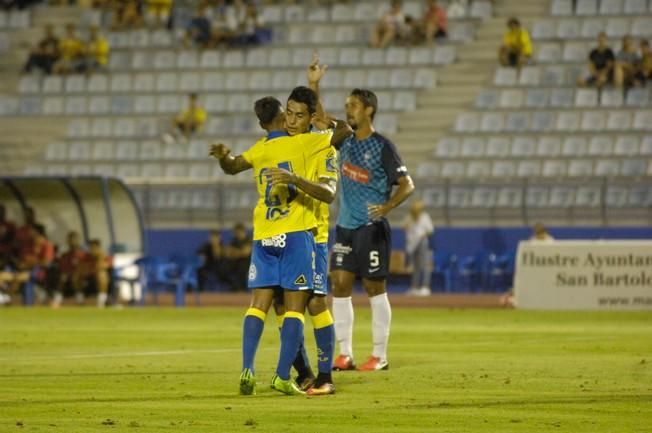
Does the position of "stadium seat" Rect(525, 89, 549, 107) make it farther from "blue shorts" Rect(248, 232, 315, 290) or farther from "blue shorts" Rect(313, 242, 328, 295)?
"blue shorts" Rect(248, 232, 315, 290)

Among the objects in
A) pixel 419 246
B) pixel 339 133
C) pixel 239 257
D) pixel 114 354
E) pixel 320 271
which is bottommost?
pixel 239 257

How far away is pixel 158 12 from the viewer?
4147 cm

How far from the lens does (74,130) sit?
39031mm

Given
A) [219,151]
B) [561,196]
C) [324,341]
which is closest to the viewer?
[219,151]

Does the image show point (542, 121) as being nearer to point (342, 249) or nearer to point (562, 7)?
point (562, 7)

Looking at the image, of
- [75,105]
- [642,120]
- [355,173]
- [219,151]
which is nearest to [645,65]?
[642,120]

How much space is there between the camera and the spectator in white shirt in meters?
31.5

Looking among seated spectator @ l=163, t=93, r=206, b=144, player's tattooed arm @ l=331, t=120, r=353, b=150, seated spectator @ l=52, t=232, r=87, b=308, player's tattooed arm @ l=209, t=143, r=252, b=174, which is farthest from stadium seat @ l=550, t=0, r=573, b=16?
player's tattooed arm @ l=209, t=143, r=252, b=174

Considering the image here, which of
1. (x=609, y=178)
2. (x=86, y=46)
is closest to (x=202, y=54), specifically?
(x=86, y=46)

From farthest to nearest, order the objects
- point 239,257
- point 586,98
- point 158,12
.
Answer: point 158,12
point 586,98
point 239,257

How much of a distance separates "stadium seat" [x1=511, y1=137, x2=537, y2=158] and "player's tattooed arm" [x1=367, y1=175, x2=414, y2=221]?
20.7m

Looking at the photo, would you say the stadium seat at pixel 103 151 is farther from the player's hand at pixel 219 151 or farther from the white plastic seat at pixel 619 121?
the player's hand at pixel 219 151

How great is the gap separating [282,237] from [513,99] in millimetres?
25144

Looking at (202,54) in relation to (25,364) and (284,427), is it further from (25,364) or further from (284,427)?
(284,427)
